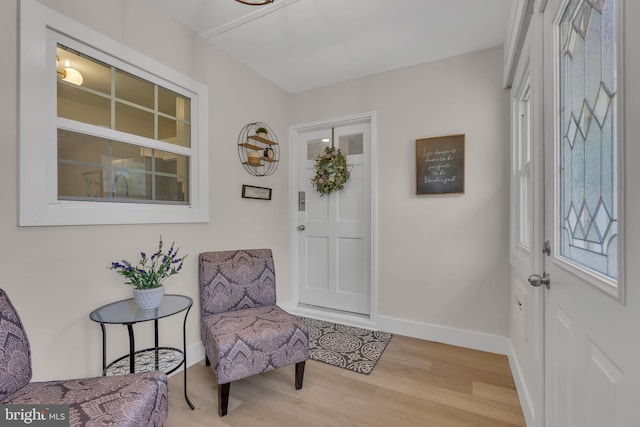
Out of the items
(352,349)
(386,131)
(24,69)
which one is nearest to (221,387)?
(352,349)

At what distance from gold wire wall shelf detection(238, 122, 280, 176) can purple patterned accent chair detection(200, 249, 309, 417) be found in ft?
2.75

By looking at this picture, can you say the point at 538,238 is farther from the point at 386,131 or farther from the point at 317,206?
the point at 317,206

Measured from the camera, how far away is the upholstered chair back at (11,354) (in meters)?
0.99

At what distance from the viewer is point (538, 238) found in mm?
1259

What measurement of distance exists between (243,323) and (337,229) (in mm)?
1481

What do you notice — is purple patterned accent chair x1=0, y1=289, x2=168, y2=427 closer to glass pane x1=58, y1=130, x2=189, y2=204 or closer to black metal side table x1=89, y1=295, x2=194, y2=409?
black metal side table x1=89, y1=295, x2=194, y2=409

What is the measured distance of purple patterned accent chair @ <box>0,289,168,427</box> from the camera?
94 cm

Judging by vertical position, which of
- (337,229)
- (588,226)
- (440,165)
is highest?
(440,165)

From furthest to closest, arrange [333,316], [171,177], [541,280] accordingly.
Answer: [333,316], [171,177], [541,280]

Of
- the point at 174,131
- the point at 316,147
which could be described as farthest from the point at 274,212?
the point at 174,131

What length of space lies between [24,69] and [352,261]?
265cm

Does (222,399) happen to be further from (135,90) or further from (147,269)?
(135,90)

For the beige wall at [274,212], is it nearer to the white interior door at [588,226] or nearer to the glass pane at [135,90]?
the glass pane at [135,90]

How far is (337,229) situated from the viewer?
2990 millimetres
